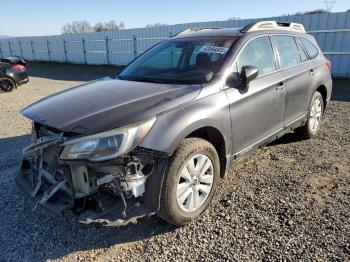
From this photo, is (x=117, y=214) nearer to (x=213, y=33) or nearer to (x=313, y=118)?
(x=213, y=33)

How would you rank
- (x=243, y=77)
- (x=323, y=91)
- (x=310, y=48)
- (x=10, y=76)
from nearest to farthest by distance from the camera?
(x=243, y=77), (x=310, y=48), (x=323, y=91), (x=10, y=76)

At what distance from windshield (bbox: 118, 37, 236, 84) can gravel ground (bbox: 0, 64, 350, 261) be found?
1366mm

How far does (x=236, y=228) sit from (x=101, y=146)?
1497 mm

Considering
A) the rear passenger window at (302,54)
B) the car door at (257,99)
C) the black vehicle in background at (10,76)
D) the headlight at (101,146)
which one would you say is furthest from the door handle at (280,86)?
the black vehicle in background at (10,76)

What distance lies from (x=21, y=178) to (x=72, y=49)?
22.7 metres

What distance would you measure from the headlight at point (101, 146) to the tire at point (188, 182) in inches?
17.4

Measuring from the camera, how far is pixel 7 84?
1245cm

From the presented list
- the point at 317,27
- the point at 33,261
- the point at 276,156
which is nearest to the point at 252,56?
the point at 276,156

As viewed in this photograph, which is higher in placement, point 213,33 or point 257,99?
point 213,33

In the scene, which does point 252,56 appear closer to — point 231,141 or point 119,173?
point 231,141

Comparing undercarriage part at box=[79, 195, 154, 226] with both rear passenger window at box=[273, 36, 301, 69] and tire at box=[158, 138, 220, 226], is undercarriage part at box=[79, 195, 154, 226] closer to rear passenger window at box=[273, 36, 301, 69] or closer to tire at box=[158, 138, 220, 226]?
tire at box=[158, 138, 220, 226]

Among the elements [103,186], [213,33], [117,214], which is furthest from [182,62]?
[117,214]

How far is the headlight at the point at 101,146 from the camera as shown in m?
2.64

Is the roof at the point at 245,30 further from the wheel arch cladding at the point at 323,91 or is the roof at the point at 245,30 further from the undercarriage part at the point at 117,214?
the undercarriage part at the point at 117,214
